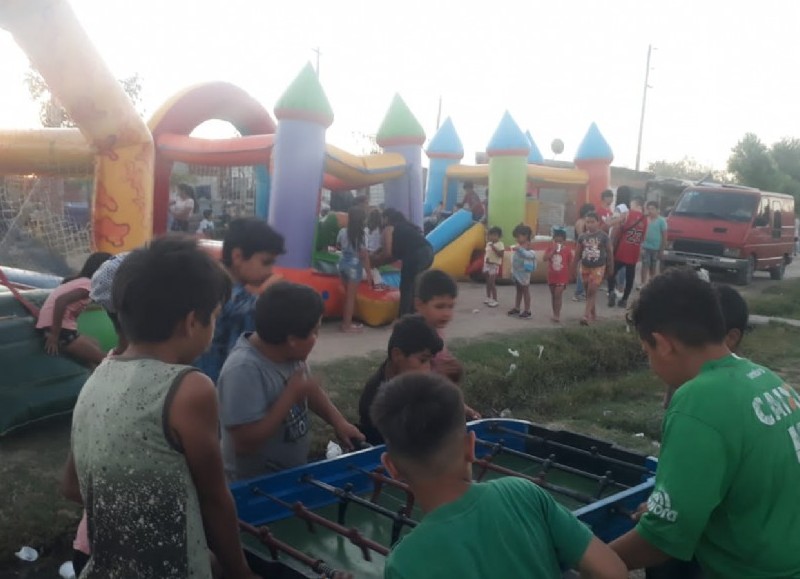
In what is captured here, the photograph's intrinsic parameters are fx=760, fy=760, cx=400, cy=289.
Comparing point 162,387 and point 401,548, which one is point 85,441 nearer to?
point 162,387

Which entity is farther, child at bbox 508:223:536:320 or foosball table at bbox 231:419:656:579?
child at bbox 508:223:536:320

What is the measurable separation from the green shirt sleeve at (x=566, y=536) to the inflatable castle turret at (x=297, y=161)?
7203 millimetres

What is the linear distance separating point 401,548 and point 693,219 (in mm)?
16768

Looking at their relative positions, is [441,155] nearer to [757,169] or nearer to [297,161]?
[297,161]

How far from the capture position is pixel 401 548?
1.59m

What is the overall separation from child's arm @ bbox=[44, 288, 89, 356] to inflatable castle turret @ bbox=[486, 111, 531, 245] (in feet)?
31.2

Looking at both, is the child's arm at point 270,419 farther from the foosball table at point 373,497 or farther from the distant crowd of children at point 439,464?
the distant crowd of children at point 439,464

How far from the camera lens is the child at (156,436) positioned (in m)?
1.77

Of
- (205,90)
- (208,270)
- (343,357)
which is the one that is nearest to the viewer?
(208,270)

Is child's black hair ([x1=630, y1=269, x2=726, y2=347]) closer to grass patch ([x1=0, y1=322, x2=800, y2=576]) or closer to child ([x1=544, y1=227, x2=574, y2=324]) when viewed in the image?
grass patch ([x1=0, y1=322, x2=800, y2=576])

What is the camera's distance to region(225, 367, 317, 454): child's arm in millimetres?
2715

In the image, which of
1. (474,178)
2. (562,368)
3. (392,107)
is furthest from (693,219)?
(562,368)

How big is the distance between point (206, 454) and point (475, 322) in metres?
8.10

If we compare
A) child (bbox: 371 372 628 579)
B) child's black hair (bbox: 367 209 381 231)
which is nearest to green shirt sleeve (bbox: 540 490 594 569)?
child (bbox: 371 372 628 579)
